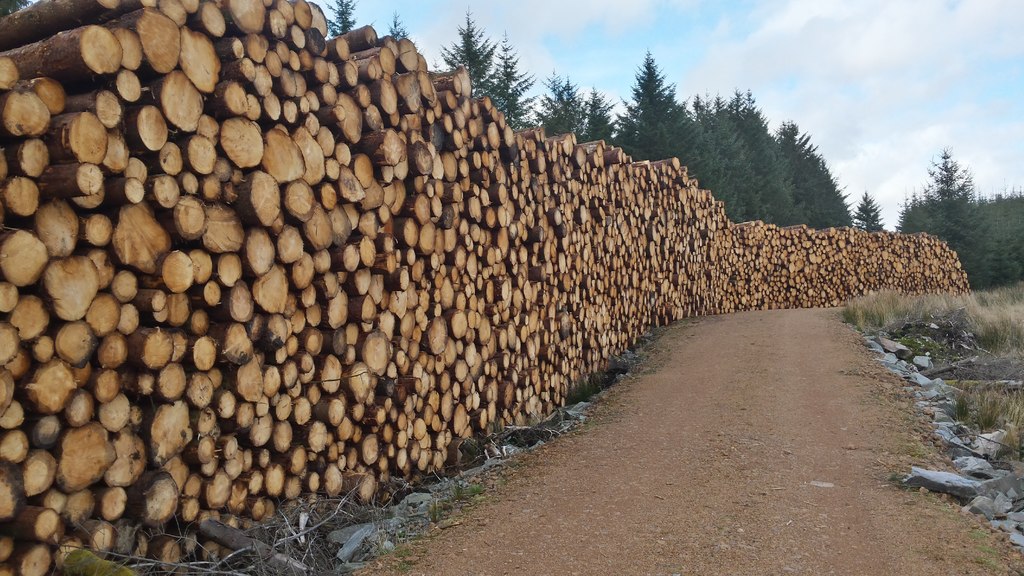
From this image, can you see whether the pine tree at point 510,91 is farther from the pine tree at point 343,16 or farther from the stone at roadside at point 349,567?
the stone at roadside at point 349,567

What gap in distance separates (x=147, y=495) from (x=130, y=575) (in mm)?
320

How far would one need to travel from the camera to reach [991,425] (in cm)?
535

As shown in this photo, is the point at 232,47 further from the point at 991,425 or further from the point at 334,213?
the point at 991,425

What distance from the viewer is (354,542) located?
3309 millimetres

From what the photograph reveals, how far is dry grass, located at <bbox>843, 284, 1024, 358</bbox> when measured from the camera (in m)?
8.68

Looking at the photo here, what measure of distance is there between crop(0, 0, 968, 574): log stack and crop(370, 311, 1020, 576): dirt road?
2.73 feet

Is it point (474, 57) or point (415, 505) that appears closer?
point (415, 505)

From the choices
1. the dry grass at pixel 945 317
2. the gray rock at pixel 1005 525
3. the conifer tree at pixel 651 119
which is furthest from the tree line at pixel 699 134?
the gray rock at pixel 1005 525

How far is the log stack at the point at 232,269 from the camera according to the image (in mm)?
2322

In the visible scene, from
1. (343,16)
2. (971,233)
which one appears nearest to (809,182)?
(971,233)

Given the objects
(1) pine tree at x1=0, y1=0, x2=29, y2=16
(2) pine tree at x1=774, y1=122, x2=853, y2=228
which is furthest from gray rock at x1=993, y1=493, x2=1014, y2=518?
(2) pine tree at x1=774, y1=122, x2=853, y2=228

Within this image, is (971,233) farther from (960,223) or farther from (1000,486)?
(1000,486)

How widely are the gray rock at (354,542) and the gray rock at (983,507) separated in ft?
10.8

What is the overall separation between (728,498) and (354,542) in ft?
6.98
